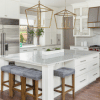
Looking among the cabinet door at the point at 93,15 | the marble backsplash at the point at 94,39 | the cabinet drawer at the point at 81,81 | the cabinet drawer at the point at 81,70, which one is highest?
the cabinet door at the point at 93,15

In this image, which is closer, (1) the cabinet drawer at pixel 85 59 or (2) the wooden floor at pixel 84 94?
(2) the wooden floor at pixel 84 94

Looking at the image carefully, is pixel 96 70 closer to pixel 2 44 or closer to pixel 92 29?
pixel 92 29

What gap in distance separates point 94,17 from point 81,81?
3104mm

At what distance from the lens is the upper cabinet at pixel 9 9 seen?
5.16 m

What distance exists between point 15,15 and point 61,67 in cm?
308

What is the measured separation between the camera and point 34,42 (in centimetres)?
718

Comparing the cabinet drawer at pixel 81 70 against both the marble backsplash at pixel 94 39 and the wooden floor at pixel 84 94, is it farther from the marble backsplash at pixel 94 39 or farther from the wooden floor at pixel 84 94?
the marble backsplash at pixel 94 39

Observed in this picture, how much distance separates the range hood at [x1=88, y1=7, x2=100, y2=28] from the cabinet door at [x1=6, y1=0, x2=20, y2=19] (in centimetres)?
280

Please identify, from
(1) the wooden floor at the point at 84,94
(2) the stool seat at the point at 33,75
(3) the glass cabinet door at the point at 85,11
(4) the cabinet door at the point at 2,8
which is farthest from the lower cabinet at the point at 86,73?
(4) the cabinet door at the point at 2,8

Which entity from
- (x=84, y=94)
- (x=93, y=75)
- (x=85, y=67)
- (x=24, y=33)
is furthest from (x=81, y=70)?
(x=24, y=33)

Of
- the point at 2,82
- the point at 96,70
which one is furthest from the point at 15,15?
the point at 96,70

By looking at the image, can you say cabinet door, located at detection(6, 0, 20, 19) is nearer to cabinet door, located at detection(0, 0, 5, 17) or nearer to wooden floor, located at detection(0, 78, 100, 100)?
cabinet door, located at detection(0, 0, 5, 17)

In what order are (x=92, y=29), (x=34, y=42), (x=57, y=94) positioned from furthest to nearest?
(x=34, y=42) → (x=92, y=29) → (x=57, y=94)

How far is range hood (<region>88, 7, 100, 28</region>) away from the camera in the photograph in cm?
571
